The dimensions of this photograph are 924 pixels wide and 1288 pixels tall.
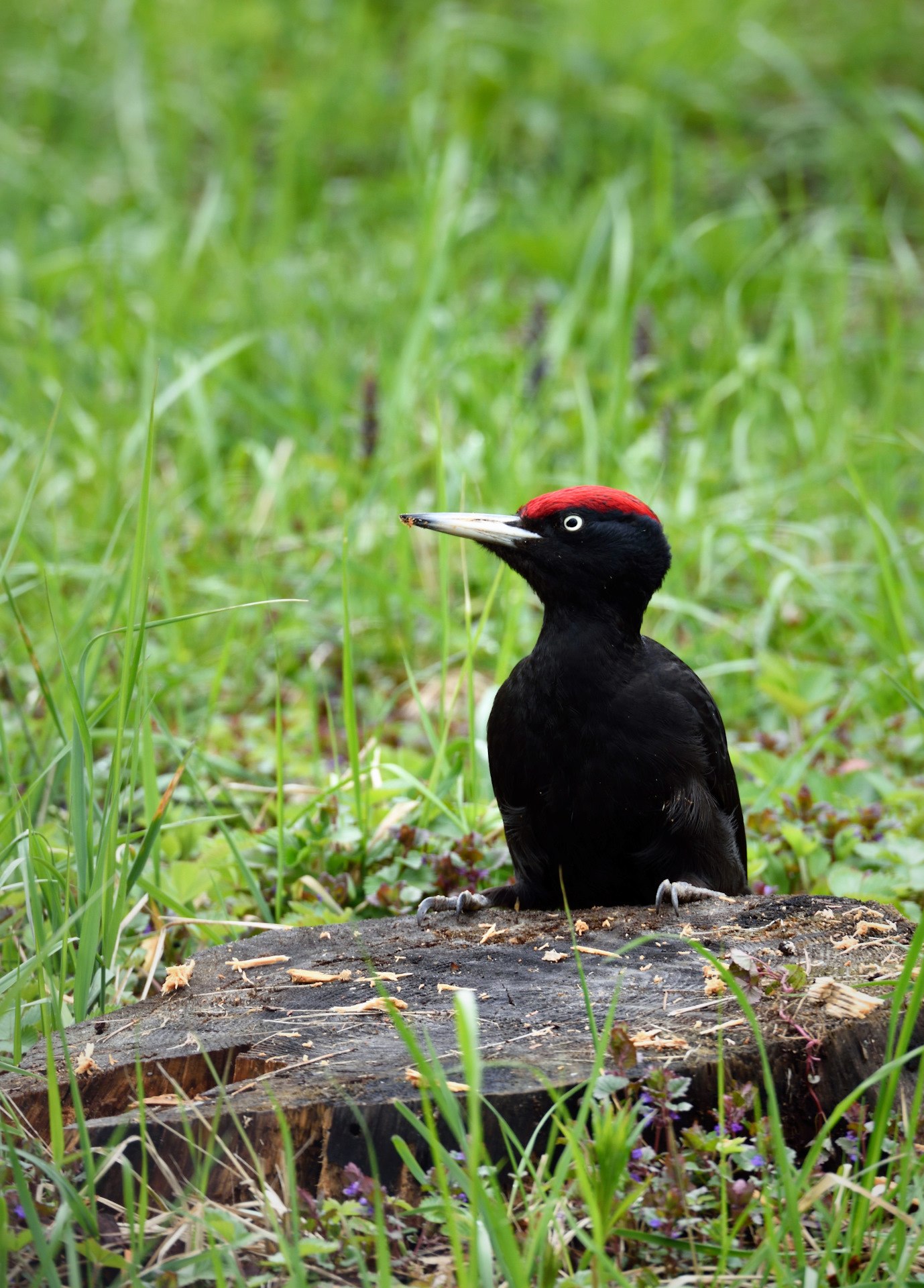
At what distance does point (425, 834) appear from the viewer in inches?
117

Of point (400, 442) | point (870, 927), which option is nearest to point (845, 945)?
point (870, 927)

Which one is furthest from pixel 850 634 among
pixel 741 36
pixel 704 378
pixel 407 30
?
pixel 407 30

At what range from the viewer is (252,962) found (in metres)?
2.13

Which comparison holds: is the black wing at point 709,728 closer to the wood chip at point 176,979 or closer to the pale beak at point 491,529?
the pale beak at point 491,529

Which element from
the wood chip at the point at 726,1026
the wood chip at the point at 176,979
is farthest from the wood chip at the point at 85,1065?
the wood chip at the point at 726,1026

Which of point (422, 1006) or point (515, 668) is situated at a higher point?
point (515, 668)

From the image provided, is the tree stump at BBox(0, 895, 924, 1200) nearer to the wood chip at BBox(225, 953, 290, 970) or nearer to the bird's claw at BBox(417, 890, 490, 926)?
the wood chip at BBox(225, 953, 290, 970)

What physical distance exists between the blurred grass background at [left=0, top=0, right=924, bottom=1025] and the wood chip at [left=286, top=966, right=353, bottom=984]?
309 millimetres

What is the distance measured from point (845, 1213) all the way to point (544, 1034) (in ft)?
1.51

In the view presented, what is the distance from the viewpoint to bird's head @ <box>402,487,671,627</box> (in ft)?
8.79

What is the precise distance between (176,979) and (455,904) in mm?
685

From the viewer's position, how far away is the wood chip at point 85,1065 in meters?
1.76

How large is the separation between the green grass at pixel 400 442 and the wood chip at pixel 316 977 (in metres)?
0.30

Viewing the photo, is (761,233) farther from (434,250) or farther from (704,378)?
(434,250)
